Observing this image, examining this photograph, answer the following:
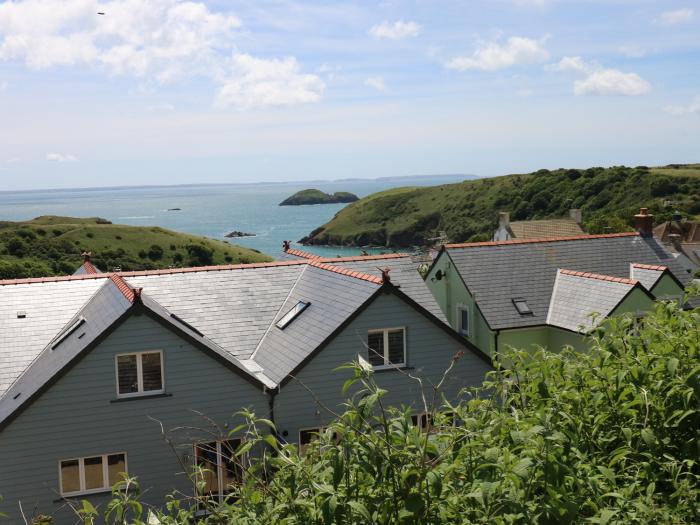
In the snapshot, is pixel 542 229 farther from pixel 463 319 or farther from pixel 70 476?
pixel 70 476

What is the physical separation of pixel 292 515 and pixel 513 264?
990 inches

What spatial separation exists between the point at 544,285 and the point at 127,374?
55.6 feet

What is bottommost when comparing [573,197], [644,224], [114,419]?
Answer: [114,419]

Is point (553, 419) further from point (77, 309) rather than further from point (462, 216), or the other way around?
point (462, 216)

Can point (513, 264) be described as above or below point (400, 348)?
above

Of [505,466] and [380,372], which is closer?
[505,466]

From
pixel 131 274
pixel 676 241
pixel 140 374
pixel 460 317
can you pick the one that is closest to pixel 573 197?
pixel 676 241

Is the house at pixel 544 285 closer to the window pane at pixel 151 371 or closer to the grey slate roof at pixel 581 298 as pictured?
the grey slate roof at pixel 581 298

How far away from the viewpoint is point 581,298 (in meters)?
27.6

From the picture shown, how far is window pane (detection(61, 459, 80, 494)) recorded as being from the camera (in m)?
18.2

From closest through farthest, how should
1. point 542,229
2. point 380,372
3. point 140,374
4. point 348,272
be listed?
point 140,374, point 380,372, point 348,272, point 542,229

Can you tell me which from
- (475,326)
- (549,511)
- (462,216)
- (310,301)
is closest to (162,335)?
(310,301)

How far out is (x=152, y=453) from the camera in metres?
18.8

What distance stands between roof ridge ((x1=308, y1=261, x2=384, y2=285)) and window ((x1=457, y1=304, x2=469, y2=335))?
21.3 ft
